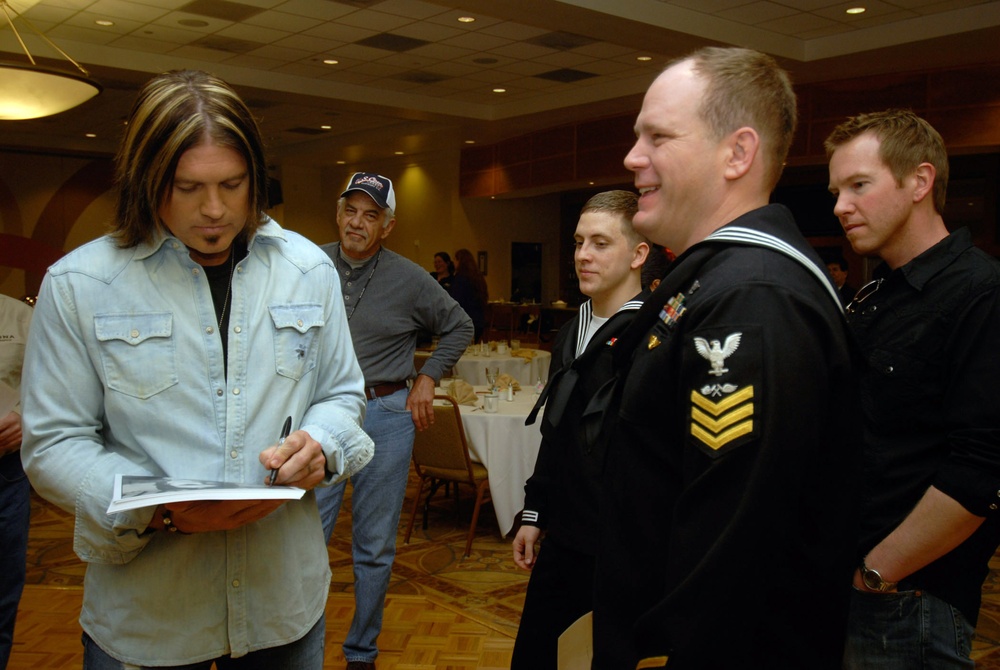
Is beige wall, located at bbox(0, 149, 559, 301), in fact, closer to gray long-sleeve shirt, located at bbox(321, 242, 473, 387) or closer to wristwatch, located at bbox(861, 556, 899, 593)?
gray long-sleeve shirt, located at bbox(321, 242, 473, 387)

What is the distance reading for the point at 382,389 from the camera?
3434mm

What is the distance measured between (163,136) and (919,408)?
5.19 ft

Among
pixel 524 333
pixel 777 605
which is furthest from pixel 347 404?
pixel 524 333

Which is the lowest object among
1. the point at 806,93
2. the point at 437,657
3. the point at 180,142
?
the point at 437,657

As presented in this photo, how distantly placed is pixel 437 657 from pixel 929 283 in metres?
2.63

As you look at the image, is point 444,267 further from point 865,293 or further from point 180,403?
point 180,403

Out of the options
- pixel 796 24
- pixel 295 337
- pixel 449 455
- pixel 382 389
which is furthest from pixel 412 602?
pixel 796 24

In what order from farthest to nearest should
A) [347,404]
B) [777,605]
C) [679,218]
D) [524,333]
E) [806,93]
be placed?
[524,333]
[806,93]
[347,404]
[679,218]
[777,605]

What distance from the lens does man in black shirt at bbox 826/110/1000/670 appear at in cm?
156

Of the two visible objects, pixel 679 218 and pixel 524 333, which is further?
pixel 524 333

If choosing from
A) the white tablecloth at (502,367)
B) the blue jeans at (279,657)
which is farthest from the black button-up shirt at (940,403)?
the white tablecloth at (502,367)

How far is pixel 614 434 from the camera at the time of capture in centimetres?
131

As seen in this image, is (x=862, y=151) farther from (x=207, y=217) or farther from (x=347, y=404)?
(x=207, y=217)

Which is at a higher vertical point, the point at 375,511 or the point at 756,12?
the point at 756,12
